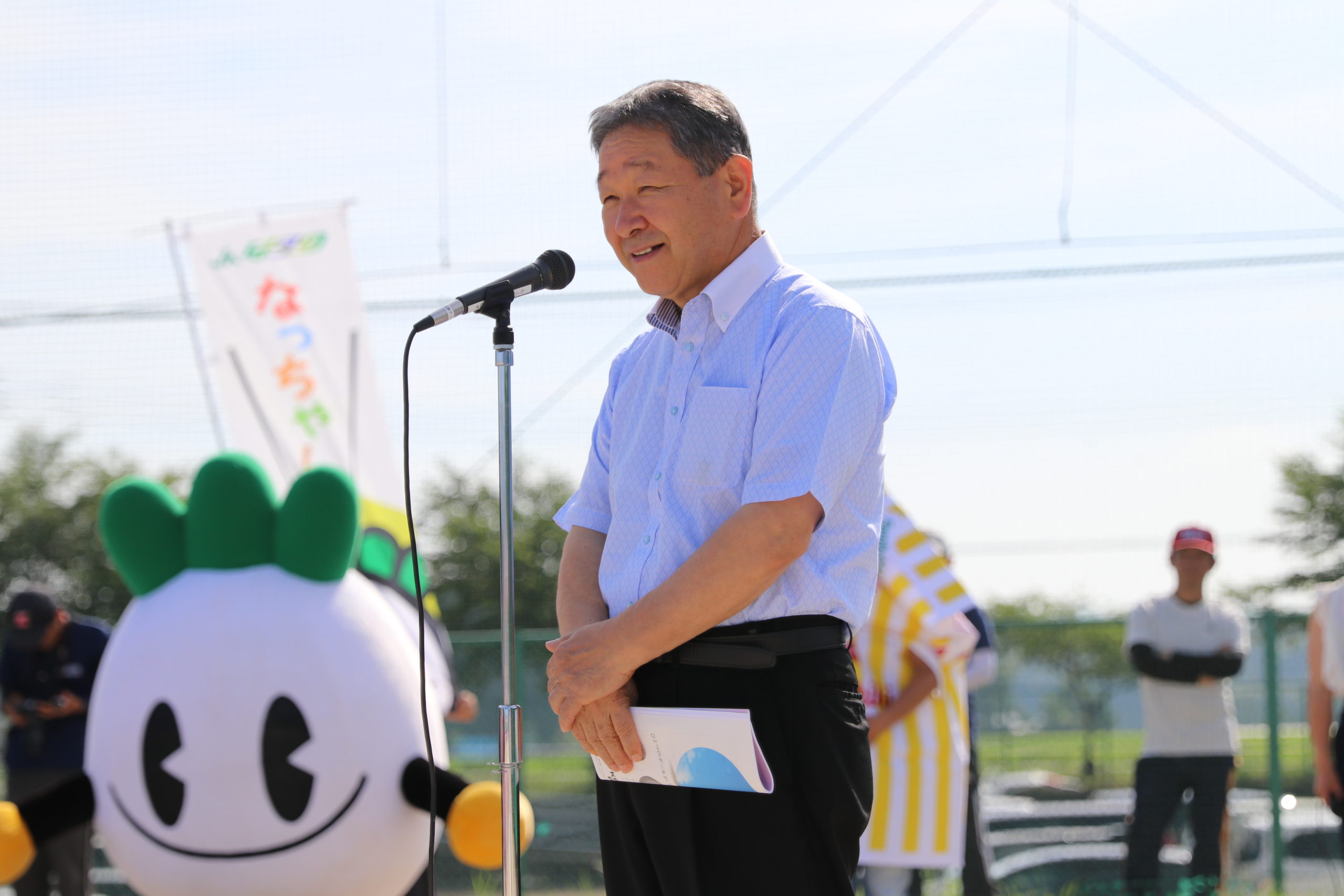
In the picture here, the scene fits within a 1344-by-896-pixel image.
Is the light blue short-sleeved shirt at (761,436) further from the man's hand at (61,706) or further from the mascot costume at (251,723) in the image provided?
the man's hand at (61,706)

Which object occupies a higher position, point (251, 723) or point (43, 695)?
point (251, 723)

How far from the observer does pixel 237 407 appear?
5.86 m

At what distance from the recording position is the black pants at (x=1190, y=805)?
16.3ft

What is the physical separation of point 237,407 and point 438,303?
3.30ft

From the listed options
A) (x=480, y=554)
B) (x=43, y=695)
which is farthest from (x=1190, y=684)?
(x=480, y=554)

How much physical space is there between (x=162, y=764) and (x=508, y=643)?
6.92 feet

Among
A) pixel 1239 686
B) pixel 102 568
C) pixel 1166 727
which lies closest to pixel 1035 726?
pixel 1239 686

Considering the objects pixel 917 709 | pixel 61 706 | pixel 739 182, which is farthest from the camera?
pixel 61 706

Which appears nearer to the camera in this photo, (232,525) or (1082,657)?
(232,525)

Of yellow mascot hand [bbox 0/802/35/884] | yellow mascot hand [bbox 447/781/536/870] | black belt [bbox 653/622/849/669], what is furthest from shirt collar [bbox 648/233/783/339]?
yellow mascot hand [bbox 0/802/35/884]

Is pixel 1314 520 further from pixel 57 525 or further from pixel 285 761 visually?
pixel 57 525

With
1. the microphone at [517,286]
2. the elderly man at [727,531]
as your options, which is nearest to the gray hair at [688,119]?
the elderly man at [727,531]

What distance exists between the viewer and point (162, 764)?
11.9 ft

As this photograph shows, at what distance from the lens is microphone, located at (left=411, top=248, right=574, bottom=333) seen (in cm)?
198
